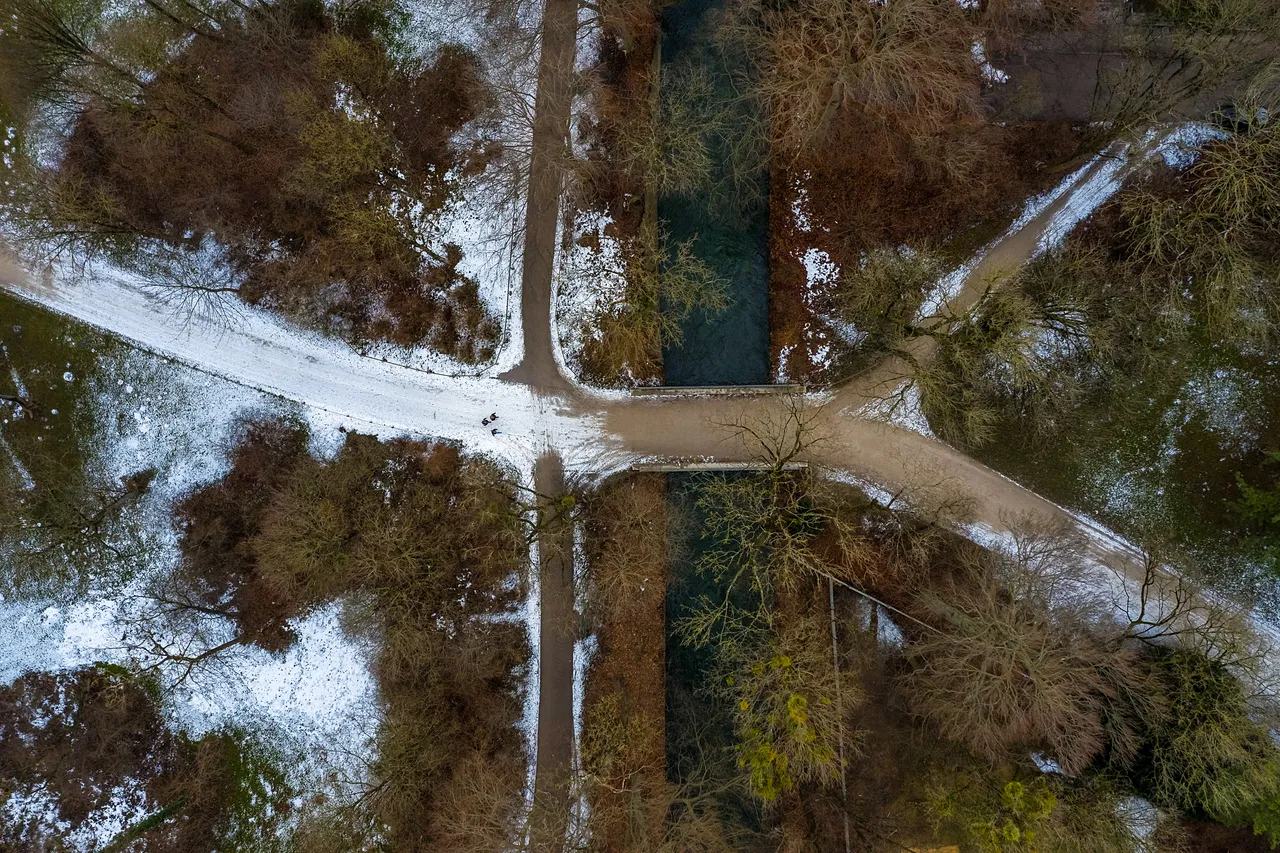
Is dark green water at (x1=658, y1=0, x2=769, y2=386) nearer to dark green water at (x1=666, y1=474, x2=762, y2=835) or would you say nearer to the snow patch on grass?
the snow patch on grass

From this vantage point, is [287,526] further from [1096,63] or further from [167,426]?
[1096,63]

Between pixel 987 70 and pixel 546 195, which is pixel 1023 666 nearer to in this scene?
pixel 987 70

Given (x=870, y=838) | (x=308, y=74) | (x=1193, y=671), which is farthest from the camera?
(x=308, y=74)

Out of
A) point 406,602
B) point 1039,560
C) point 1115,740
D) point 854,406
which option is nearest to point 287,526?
point 406,602

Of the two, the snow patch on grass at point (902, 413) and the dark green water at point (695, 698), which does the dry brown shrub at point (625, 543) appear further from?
Answer: the snow patch on grass at point (902, 413)

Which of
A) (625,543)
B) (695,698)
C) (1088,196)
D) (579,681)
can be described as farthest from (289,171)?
(1088,196)

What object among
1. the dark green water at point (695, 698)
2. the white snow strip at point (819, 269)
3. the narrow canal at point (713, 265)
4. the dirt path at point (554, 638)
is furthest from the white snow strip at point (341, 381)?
the white snow strip at point (819, 269)

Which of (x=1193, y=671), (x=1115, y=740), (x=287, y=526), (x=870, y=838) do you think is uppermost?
(x=287, y=526)

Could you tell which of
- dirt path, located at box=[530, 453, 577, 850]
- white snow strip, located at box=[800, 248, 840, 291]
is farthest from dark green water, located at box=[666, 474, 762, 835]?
white snow strip, located at box=[800, 248, 840, 291]
